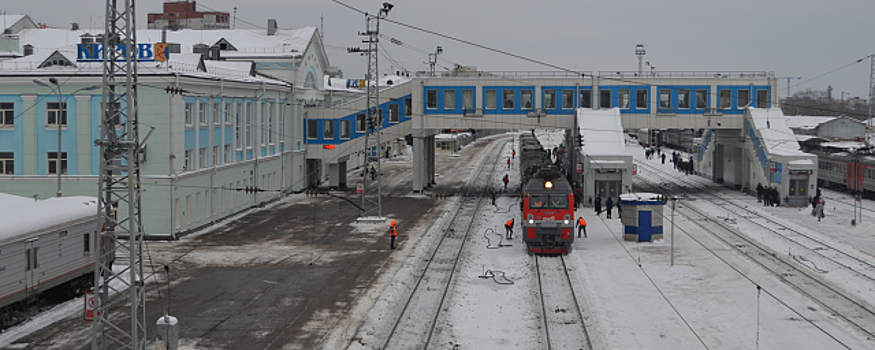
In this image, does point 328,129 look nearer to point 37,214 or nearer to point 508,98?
point 508,98

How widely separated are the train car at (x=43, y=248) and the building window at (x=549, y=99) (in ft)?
128

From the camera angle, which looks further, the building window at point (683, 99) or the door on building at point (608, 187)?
the building window at point (683, 99)

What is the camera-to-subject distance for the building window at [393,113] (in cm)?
6244

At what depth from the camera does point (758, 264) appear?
3153cm

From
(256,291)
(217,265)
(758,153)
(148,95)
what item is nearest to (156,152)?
(148,95)

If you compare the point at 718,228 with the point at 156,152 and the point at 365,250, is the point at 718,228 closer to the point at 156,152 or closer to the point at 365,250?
the point at 365,250

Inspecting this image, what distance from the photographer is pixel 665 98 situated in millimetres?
60469

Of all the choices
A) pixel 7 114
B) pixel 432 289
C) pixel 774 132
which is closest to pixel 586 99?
pixel 774 132

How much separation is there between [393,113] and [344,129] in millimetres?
3960

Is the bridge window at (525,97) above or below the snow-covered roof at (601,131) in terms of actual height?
above

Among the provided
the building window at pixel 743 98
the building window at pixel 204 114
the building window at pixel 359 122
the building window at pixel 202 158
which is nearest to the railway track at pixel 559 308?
the building window at pixel 202 158

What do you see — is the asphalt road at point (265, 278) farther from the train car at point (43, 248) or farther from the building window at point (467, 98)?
the building window at point (467, 98)

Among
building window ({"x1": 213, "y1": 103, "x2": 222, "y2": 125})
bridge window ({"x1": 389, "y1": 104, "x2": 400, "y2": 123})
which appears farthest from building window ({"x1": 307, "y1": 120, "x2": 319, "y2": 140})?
building window ({"x1": 213, "y1": 103, "x2": 222, "y2": 125})

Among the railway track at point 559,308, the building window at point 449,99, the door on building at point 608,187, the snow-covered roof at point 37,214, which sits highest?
the building window at point 449,99
